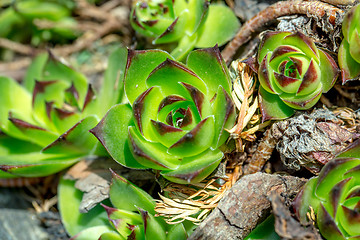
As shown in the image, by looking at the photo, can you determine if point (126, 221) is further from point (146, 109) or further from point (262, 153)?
point (262, 153)

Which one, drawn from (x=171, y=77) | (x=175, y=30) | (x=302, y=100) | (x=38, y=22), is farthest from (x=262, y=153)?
(x=38, y=22)

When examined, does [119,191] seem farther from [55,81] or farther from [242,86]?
[55,81]

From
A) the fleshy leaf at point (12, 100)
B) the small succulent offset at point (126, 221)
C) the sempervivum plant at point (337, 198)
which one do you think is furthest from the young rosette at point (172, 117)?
the fleshy leaf at point (12, 100)

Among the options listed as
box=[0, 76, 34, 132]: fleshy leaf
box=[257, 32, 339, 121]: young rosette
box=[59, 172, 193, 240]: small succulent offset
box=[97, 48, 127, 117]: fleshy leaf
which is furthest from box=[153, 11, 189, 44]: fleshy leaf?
box=[0, 76, 34, 132]: fleshy leaf

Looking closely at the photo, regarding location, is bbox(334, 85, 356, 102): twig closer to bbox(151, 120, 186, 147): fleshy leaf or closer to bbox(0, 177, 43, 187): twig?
bbox(151, 120, 186, 147): fleshy leaf

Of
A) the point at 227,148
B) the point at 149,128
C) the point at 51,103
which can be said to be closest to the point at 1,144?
the point at 51,103


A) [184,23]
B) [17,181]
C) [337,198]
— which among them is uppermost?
[184,23]
